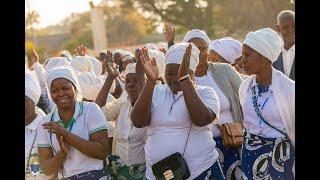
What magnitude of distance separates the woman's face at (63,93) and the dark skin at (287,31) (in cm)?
259

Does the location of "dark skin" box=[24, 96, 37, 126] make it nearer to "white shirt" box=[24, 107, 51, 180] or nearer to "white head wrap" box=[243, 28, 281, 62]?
"white shirt" box=[24, 107, 51, 180]

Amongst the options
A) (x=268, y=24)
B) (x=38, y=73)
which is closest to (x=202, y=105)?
(x=38, y=73)

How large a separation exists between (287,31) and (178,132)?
2366mm

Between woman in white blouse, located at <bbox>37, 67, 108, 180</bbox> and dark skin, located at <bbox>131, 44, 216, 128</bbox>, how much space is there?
33cm

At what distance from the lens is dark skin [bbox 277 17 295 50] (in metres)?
6.27

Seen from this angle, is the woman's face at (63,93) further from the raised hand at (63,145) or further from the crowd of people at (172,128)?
the raised hand at (63,145)

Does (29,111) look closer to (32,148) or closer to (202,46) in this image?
(32,148)

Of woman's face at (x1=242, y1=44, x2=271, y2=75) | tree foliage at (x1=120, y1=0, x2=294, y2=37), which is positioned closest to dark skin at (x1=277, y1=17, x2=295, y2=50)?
woman's face at (x1=242, y1=44, x2=271, y2=75)

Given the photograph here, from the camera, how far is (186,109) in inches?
174

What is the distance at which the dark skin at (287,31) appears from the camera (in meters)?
6.27

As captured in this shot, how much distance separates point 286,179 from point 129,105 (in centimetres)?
142

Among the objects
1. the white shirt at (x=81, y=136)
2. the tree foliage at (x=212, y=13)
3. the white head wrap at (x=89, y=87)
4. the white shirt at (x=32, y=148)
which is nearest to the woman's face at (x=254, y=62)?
the white shirt at (x=81, y=136)

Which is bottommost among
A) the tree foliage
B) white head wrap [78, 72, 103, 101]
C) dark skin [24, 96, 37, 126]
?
dark skin [24, 96, 37, 126]
